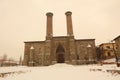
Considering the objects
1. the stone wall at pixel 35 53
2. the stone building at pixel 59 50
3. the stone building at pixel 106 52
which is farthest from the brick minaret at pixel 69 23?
the stone building at pixel 106 52

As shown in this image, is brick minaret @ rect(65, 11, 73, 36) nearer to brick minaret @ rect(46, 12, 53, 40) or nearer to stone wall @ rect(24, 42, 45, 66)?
brick minaret @ rect(46, 12, 53, 40)

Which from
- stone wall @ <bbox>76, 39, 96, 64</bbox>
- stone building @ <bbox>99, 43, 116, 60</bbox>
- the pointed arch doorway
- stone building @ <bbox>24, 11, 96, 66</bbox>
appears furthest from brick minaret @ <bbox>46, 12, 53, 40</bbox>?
stone building @ <bbox>99, 43, 116, 60</bbox>

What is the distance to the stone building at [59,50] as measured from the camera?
35188 millimetres

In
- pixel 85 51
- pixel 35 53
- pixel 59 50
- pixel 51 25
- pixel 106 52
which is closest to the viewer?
pixel 85 51

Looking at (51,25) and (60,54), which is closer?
(60,54)

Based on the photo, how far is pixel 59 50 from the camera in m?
37.3

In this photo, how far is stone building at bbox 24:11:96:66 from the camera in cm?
3519

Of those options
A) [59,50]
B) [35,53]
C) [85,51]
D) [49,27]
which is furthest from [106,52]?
[35,53]

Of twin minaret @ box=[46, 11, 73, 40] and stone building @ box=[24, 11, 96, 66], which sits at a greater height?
twin minaret @ box=[46, 11, 73, 40]

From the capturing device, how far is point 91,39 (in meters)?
36.6

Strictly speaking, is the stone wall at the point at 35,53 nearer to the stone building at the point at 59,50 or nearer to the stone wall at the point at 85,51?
the stone building at the point at 59,50

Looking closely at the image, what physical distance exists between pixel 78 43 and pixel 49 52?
8.99 m

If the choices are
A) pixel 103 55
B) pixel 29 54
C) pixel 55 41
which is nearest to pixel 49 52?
pixel 55 41

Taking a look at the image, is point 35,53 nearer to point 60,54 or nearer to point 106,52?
point 60,54
